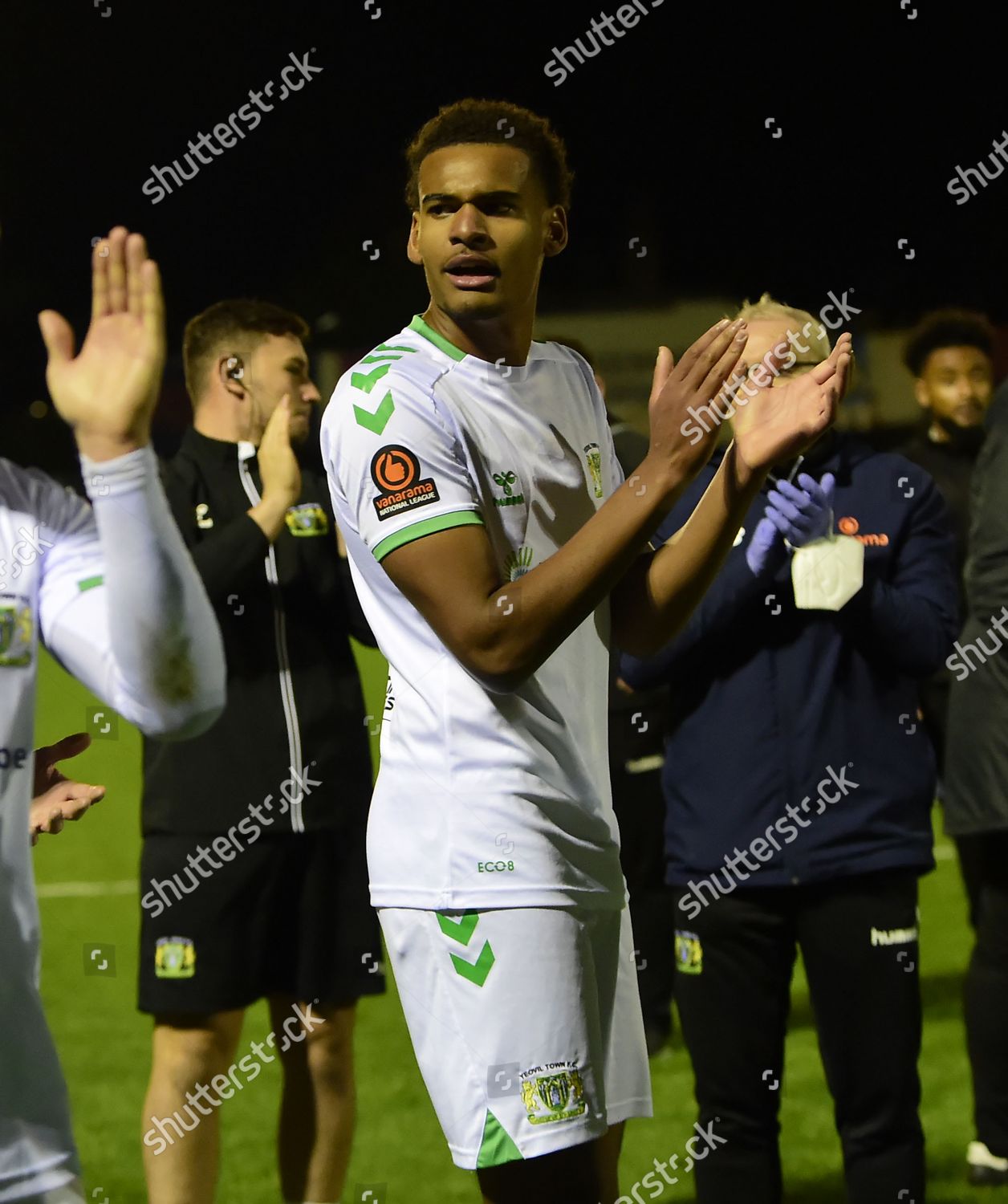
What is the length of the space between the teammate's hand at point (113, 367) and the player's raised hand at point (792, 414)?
856 mm

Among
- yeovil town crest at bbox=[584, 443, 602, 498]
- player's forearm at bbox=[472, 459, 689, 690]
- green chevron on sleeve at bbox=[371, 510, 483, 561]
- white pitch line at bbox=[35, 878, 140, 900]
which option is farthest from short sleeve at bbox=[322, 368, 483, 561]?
Answer: white pitch line at bbox=[35, 878, 140, 900]

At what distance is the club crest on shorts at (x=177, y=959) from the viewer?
3.12 m

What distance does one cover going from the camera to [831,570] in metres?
2.77

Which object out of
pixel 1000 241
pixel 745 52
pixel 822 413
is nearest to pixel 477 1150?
pixel 822 413

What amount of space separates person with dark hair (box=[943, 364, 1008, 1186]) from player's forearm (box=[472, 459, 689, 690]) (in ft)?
6.43

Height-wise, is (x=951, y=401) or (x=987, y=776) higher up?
(x=951, y=401)

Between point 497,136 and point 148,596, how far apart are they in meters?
0.92

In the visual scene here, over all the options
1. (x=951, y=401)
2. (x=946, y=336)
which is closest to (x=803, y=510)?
(x=951, y=401)

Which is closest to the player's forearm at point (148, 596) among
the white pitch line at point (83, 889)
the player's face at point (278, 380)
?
the player's face at point (278, 380)

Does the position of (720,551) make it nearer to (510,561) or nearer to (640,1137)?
(510,561)

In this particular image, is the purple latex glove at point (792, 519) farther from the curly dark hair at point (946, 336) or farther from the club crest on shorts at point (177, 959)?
the curly dark hair at point (946, 336)

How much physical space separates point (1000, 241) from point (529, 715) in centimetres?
1869

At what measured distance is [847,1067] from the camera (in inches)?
110

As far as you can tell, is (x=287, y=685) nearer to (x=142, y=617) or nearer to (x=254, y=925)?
(x=254, y=925)
